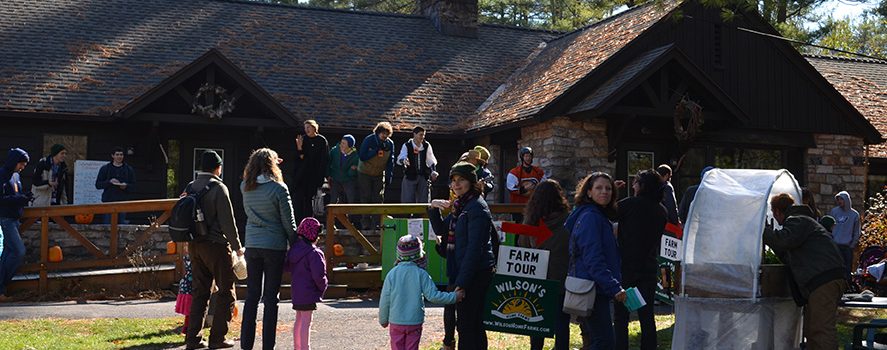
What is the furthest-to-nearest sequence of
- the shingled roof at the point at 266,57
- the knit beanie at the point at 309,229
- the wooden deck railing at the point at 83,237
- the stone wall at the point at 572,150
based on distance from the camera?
the shingled roof at the point at 266,57 < the stone wall at the point at 572,150 < the wooden deck railing at the point at 83,237 < the knit beanie at the point at 309,229

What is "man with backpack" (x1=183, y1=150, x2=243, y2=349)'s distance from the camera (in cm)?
886

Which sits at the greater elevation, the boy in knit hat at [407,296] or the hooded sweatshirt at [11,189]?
the hooded sweatshirt at [11,189]

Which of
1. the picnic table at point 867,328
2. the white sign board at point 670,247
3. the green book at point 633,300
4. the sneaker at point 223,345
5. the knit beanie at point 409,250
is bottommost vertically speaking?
the sneaker at point 223,345

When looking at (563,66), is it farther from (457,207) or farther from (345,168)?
(457,207)

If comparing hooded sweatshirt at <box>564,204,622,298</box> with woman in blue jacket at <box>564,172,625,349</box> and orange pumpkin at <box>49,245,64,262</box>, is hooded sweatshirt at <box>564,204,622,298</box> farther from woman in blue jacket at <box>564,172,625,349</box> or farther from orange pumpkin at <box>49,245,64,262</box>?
orange pumpkin at <box>49,245,64,262</box>

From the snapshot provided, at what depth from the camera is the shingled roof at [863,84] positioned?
22219 mm

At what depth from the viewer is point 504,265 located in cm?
787

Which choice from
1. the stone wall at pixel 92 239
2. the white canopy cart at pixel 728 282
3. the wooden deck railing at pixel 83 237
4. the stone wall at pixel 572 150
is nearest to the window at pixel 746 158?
the stone wall at pixel 572 150

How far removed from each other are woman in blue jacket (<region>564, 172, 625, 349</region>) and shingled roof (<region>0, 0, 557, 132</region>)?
12053 mm

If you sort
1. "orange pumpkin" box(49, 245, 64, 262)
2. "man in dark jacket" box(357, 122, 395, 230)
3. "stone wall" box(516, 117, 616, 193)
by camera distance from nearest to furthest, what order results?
1. "orange pumpkin" box(49, 245, 64, 262)
2. "man in dark jacket" box(357, 122, 395, 230)
3. "stone wall" box(516, 117, 616, 193)

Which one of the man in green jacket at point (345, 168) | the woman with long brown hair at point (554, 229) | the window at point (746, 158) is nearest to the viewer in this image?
the woman with long brown hair at point (554, 229)

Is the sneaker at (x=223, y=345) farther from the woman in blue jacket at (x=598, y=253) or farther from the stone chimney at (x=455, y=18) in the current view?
the stone chimney at (x=455, y=18)

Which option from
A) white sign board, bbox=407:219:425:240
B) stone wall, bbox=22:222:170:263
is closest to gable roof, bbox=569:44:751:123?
white sign board, bbox=407:219:425:240

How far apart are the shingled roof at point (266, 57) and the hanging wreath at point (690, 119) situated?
4770 mm
